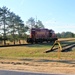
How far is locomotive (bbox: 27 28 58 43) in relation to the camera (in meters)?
55.2

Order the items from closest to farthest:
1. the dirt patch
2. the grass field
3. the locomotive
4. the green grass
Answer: the dirt patch, the grass field, the green grass, the locomotive

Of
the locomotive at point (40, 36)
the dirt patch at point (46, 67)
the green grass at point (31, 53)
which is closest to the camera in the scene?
the dirt patch at point (46, 67)

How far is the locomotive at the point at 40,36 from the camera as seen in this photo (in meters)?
55.2

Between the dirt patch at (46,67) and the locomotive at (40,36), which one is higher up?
the locomotive at (40,36)

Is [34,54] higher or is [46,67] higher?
Result: [34,54]

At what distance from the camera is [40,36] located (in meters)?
57.3

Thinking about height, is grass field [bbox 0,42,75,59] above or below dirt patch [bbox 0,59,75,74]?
above

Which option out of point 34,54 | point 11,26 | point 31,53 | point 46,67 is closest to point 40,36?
point 11,26

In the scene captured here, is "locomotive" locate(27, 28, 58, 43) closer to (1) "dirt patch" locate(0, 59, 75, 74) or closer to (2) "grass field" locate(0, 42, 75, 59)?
(2) "grass field" locate(0, 42, 75, 59)

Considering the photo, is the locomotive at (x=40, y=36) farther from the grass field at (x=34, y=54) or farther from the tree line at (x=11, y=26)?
the grass field at (x=34, y=54)

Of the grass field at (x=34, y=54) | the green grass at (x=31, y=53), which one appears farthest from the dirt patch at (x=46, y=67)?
the green grass at (x=31, y=53)

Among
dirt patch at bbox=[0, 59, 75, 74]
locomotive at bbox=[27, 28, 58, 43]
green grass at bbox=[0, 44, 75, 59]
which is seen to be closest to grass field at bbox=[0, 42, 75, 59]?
green grass at bbox=[0, 44, 75, 59]

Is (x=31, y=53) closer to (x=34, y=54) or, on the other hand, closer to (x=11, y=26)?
(x=34, y=54)

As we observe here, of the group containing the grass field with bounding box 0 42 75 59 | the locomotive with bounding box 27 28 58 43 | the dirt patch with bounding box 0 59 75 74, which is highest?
the locomotive with bounding box 27 28 58 43
